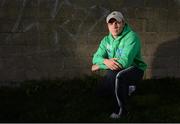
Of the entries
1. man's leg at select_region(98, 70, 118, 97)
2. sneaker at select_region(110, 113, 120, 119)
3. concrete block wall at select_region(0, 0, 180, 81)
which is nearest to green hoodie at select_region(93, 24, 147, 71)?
man's leg at select_region(98, 70, 118, 97)

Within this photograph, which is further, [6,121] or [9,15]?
[9,15]

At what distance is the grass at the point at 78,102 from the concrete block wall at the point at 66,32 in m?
0.23

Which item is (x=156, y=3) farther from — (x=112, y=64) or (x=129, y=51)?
(x=112, y=64)

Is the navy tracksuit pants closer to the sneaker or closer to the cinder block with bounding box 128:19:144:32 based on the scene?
the sneaker

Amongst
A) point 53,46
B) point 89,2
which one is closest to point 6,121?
point 53,46

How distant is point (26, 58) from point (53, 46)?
0.42 metres

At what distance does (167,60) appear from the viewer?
7.86 meters

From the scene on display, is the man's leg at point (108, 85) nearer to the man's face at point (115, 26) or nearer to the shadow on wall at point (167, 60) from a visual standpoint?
the man's face at point (115, 26)

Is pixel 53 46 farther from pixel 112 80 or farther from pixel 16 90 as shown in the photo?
pixel 112 80

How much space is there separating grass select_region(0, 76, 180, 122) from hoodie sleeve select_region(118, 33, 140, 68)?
63 cm

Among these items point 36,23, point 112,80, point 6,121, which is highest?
point 36,23

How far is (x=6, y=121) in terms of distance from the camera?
6160 mm

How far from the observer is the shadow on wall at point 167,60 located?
25.7ft

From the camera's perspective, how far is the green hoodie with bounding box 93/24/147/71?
245 inches
